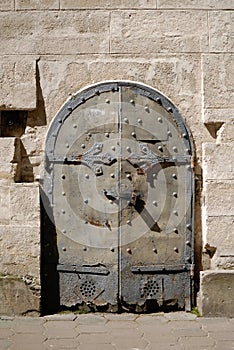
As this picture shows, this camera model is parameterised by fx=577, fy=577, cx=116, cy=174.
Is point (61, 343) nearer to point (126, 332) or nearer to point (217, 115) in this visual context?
point (126, 332)

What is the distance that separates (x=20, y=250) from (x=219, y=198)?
1698 millimetres

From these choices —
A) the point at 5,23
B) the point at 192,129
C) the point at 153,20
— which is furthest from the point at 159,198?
the point at 5,23

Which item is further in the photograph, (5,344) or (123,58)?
(123,58)

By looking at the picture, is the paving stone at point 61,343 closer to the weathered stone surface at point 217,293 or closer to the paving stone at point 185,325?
the paving stone at point 185,325

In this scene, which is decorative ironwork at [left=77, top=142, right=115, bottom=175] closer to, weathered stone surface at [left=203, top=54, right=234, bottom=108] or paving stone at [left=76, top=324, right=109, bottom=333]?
weathered stone surface at [left=203, top=54, right=234, bottom=108]

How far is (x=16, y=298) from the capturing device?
471cm

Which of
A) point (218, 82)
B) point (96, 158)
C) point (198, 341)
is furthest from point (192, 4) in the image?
point (198, 341)

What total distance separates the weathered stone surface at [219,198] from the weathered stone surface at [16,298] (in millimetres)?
1611

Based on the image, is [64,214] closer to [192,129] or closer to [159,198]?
[159,198]

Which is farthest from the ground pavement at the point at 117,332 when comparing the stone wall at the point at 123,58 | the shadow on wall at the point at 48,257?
the stone wall at the point at 123,58

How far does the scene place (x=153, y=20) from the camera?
15.9 ft

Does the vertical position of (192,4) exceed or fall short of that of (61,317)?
it exceeds it

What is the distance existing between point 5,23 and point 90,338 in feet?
8.72

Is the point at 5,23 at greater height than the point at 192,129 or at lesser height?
greater
